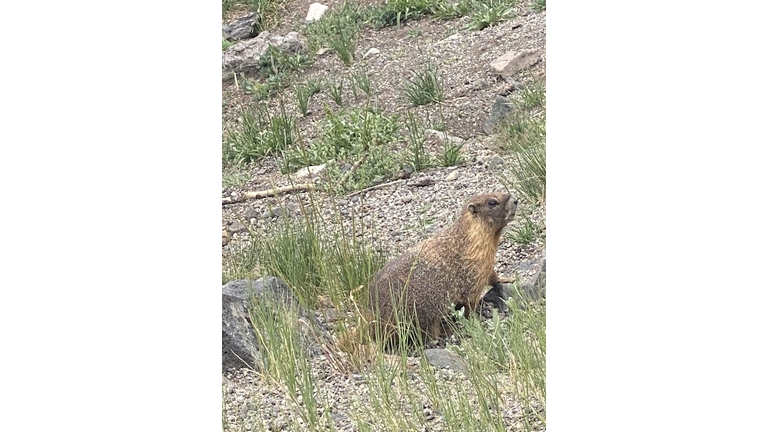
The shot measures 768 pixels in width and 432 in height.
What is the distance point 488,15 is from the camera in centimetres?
445

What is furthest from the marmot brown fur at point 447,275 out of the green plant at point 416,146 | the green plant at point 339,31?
the green plant at point 339,31

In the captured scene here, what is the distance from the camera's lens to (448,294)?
418cm

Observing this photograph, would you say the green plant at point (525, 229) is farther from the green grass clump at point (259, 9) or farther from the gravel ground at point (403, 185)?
the green grass clump at point (259, 9)

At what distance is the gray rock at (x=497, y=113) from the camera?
14.1ft

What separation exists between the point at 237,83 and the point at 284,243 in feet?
2.30

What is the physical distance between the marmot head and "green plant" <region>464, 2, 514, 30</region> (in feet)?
2.38

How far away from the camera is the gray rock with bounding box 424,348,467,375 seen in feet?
13.2

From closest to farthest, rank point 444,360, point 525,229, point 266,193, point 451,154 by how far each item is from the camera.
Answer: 1. point 444,360
2. point 525,229
3. point 451,154
4. point 266,193

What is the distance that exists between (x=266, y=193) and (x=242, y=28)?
69 centimetres

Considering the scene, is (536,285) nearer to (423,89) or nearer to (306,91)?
(423,89)

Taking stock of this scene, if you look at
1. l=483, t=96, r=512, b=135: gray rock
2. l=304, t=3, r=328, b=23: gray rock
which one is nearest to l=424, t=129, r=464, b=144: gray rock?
l=483, t=96, r=512, b=135: gray rock

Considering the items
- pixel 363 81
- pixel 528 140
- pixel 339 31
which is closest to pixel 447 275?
pixel 528 140

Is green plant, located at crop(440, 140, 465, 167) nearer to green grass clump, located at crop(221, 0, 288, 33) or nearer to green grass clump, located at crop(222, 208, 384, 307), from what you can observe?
green grass clump, located at crop(222, 208, 384, 307)
